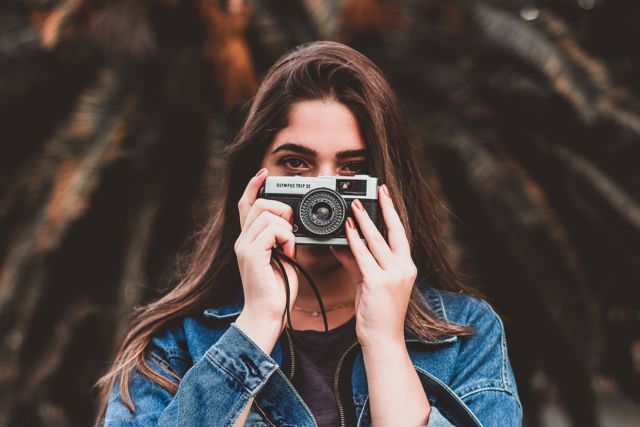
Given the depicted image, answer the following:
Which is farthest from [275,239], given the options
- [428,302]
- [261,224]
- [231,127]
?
[231,127]

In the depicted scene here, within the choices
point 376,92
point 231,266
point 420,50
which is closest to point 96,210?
point 420,50

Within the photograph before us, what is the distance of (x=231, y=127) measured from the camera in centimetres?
347

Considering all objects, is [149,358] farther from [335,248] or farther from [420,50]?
[420,50]

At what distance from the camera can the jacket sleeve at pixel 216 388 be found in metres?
1.49

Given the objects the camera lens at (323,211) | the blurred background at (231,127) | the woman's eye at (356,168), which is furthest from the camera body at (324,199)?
the blurred background at (231,127)

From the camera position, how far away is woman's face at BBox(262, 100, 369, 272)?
173cm

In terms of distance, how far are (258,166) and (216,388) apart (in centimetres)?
64

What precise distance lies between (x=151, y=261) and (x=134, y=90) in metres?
1.01

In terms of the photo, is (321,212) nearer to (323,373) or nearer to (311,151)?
(311,151)

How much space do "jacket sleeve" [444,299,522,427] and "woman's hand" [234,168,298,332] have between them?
0.45m

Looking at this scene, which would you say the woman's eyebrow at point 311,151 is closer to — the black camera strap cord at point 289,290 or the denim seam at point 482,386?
the black camera strap cord at point 289,290

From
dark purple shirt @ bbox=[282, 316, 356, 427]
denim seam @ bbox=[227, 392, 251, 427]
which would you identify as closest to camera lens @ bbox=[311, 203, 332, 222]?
dark purple shirt @ bbox=[282, 316, 356, 427]

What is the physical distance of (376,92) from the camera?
1823mm

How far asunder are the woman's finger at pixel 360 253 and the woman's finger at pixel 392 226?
6 centimetres
